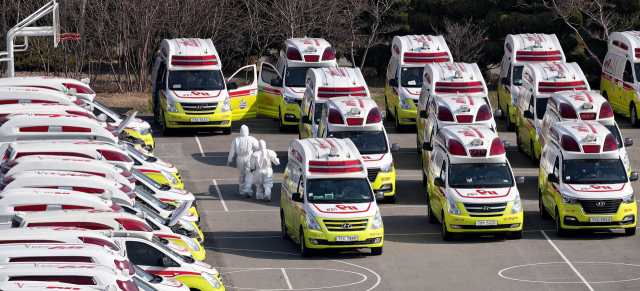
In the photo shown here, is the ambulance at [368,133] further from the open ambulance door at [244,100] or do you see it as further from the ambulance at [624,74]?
the ambulance at [624,74]

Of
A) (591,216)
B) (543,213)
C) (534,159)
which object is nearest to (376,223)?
(591,216)

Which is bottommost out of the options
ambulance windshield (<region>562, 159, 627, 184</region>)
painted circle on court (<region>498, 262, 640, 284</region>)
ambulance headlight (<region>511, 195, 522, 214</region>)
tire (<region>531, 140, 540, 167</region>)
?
tire (<region>531, 140, 540, 167</region>)

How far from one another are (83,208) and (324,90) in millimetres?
12818

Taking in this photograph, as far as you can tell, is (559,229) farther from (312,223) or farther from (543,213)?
(312,223)

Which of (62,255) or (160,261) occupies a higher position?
(62,255)

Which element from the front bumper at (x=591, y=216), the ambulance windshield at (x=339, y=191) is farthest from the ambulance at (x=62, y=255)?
the front bumper at (x=591, y=216)

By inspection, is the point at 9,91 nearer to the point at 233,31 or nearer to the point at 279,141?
the point at 279,141

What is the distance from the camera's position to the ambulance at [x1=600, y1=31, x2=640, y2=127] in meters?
33.4

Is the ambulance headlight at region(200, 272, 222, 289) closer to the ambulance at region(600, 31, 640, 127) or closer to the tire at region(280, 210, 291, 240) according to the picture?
the tire at region(280, 210, 291, 240)

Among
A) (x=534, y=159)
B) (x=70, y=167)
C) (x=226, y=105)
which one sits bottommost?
(x=226, y=105)

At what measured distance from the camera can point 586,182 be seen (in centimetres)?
2269

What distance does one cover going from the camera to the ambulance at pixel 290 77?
33219 mm

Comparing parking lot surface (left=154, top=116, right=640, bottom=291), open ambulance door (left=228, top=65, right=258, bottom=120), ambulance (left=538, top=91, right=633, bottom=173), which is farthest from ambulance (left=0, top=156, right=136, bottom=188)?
open ambulance door (left=228, top=65, right=258, bottom=120)

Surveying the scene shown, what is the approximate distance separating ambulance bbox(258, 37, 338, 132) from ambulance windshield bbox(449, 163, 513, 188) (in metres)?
10.8
